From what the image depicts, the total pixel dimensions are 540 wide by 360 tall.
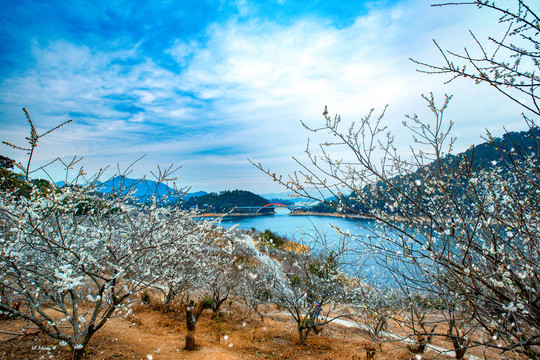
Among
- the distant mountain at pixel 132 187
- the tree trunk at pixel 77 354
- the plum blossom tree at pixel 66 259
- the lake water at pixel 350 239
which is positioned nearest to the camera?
the lake water at pixel 350 239

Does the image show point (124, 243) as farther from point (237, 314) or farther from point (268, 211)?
point (268, 211)

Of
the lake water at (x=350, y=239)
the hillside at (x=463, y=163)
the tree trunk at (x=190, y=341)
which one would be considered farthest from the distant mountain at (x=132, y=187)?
the tree trunk at (x=190, y=341)

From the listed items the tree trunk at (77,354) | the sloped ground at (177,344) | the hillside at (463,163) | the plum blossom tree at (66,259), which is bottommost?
the sloped ground at (177,344)

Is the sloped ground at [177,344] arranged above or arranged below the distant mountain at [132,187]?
below

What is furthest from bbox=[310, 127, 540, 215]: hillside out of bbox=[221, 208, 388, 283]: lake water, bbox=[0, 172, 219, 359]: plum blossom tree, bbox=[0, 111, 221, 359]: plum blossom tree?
bbox=[0, 111, 221, 359]: plum blossom tree

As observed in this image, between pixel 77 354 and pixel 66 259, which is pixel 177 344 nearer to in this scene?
pixel 77 354

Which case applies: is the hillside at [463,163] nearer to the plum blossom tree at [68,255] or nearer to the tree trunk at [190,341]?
the plum blossom tree at [68,255]

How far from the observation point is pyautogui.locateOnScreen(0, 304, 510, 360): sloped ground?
644 cm

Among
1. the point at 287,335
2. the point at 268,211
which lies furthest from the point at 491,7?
the point at 268,211

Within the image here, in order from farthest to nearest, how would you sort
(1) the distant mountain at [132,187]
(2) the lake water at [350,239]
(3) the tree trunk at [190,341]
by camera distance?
(3) the tree trunk at [190,341], (1) the distant mountain at [132,187], (2) the lake water at [350,239]

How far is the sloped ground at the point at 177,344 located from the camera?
6441 mm

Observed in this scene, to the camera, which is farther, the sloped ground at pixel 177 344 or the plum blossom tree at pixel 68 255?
the sloped ground at pixel 177 344

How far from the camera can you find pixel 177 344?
8055 millimetres

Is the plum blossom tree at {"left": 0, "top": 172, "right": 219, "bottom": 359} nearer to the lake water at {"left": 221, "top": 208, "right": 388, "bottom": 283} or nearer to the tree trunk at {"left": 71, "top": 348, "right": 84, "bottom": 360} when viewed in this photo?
the tree trunk at {"left": 71, "top": 348, "right": 84, "bottom": 360}
